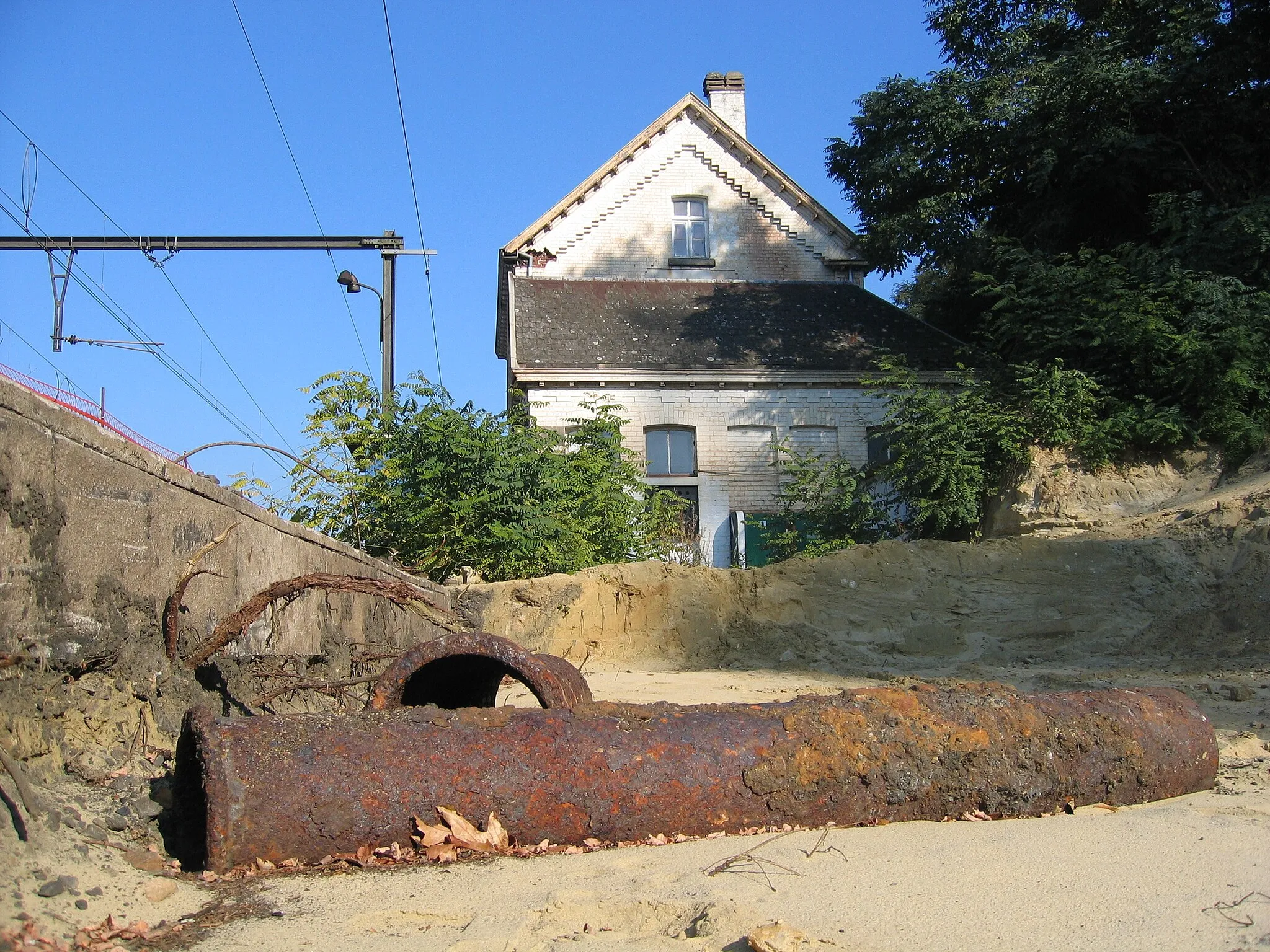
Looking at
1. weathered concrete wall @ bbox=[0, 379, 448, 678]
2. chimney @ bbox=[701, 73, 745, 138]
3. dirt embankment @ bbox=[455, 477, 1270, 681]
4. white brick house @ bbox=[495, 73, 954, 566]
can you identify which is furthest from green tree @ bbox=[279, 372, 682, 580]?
chimney @ bbox=[701, 73, 745, 138]

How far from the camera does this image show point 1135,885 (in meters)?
3.19

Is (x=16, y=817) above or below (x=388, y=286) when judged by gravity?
below

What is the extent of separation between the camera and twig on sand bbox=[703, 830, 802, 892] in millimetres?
3387

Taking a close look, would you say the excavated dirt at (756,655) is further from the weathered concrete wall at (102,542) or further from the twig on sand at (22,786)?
the weathered concrete wall at (102,542)

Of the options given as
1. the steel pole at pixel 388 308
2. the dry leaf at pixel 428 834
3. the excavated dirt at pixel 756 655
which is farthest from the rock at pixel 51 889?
the steel pole at pixel 388 308

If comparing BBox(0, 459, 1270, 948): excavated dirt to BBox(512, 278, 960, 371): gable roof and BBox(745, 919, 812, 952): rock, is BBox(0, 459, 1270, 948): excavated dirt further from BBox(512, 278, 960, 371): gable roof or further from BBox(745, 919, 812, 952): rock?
BBox(512, 278, 960, 371): gable roof

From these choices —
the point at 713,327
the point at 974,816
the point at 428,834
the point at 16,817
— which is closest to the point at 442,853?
the point at 428,834

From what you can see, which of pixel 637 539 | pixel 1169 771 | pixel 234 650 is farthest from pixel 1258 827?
pixel 637 539

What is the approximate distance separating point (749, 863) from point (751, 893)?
30 cm

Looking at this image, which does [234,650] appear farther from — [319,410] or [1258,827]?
[319,410]

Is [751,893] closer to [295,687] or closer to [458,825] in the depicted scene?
[458,825]

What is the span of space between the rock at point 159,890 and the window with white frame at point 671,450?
58.3ft

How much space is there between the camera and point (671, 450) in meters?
21.1

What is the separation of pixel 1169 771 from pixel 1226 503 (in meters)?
8.88
